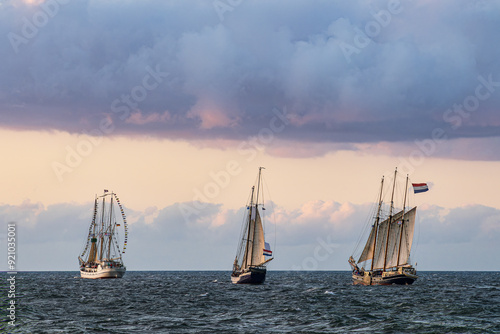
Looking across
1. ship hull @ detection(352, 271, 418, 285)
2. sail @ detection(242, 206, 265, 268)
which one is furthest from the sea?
ship hull @ detection(352, 271, 418, 285)

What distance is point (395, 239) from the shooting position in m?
151

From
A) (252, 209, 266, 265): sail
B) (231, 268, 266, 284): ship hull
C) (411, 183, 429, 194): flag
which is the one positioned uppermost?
(411, 183, 429, 194): flag

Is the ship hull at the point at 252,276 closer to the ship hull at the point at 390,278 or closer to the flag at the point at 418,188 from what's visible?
the ship hull at the point at 390,278

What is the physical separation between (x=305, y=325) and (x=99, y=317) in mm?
22195

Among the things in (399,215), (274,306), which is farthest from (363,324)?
(399,215)

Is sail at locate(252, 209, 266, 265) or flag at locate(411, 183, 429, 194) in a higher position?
flag at locate(411, 183, 429, 194)

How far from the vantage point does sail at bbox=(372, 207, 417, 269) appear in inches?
5910

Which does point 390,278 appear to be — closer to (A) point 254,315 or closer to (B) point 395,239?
(B) point 395,239

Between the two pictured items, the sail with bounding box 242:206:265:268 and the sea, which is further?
the sail with bounding box 242:206:265:268

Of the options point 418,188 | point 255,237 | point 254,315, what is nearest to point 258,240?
point 255,237

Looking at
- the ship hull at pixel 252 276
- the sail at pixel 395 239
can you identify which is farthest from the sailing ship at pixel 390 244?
the ship hull at pixel 252 276

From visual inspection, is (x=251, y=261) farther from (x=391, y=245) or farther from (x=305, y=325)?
(x=305, y=325)

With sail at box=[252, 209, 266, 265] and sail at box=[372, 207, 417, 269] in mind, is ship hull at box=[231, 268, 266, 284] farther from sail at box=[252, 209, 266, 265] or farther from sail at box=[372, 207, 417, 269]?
sail at box=[372, 207, 417, 269]

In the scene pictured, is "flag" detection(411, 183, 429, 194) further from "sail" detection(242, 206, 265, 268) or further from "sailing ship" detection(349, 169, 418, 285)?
"sail" detection(242, 206, 265, 268)
